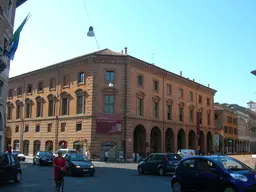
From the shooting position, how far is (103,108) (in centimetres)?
4034

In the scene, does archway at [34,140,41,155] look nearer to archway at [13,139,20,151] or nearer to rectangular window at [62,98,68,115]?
archway at [13,139,20,151]

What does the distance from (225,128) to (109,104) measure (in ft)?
142

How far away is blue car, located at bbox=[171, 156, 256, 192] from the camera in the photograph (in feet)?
32.9

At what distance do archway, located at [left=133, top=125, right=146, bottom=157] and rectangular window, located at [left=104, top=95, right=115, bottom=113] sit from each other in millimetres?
5132

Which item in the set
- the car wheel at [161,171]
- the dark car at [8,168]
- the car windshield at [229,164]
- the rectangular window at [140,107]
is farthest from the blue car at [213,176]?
the rectangular window at [140,107]

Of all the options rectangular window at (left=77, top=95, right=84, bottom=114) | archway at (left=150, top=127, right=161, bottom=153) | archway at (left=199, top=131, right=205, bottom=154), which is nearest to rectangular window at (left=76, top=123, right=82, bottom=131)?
rectangular window at (left=77, top=95, right=84, bottom=114)

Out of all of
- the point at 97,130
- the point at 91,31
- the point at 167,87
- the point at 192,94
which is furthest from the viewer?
the point at 192,94

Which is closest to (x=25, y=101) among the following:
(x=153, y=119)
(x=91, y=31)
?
(x=153, y=119)

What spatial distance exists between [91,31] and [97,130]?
2027 centimetres

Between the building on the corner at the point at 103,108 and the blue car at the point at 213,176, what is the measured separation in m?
27.6

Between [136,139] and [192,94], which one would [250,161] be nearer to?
[136,139]

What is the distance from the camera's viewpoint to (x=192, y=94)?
184 feet

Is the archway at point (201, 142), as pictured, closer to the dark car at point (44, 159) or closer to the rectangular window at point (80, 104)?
the rectangular window at point (80, 104)

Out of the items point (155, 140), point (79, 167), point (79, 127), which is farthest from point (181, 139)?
point (79, 167)
